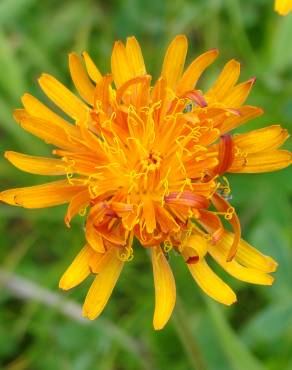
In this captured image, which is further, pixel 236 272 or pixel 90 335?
pixel 90 335

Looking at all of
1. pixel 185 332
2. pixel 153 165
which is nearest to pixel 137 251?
pixel 185 332

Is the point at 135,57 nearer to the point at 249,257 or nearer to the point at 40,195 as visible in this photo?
the point at 40,195

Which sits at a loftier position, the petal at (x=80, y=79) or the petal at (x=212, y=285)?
the petal at (x=80, y=79)

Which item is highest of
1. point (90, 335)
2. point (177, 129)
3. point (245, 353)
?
point (177, 129)

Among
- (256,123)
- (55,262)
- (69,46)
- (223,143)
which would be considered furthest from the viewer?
(69,46)

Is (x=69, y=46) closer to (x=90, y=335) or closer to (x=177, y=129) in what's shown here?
(x=90, y=335)

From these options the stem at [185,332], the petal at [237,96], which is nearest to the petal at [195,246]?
the stem at [185,332]

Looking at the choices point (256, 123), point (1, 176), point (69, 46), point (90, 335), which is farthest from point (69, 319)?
point (69, 46)

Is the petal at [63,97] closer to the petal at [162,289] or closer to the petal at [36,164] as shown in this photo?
the petal at [36,164]
